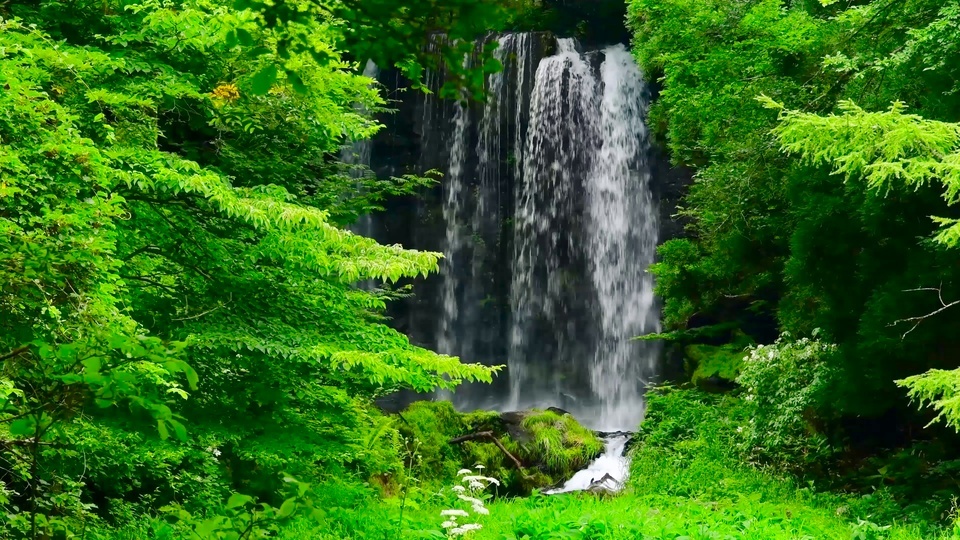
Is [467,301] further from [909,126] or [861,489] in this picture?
[909,126]

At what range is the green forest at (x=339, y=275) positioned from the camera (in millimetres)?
3287

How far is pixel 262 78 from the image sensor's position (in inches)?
68.3

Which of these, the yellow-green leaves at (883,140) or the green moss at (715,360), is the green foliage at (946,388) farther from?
the green moss at (715,360)

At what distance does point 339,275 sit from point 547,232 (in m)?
16.5

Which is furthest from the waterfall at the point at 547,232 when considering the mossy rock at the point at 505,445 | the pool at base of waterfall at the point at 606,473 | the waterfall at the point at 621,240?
the mossy rock at the point at 505,445

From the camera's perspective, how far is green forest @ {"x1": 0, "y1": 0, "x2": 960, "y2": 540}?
3.29 metres

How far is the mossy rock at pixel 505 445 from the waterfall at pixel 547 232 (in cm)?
548

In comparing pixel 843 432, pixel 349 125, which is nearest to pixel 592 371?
pixel 843 432

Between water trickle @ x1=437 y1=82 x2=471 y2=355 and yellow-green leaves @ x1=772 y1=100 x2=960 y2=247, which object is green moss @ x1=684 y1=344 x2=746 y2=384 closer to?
water trickle @ x1=437 y1=82 x2=471 y2=355

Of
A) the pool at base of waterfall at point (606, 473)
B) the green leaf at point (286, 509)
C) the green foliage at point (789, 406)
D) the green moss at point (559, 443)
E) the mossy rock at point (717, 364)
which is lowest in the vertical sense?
the pool at base of waterfall at point (606, 473)

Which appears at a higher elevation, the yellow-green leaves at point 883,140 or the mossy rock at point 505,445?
the yellow-green leaves at point 883,140

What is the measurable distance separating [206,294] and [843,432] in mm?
8950

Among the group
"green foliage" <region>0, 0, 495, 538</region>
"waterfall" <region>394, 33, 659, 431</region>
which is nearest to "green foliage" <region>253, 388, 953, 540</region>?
"green foliage" <region>0, 0, 495, 538</region>

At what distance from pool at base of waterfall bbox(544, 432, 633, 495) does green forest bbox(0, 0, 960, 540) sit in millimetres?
516
